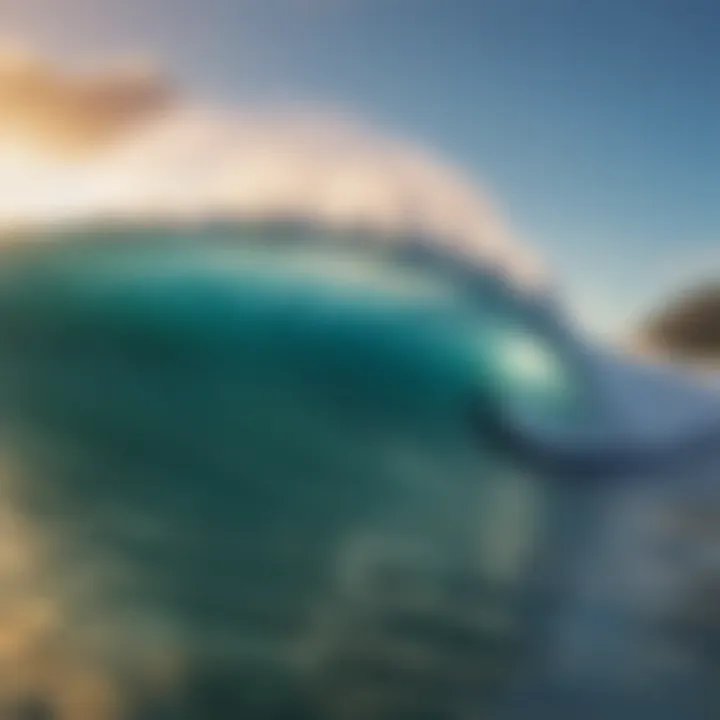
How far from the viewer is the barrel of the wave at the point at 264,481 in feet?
→ 3.59

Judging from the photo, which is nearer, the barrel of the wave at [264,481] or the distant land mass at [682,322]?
the barrel of the wave at [264,481]

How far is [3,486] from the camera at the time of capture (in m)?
1.12

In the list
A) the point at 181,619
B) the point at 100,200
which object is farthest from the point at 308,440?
the point at 100,200

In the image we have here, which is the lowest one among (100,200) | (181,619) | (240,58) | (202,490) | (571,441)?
(181,619)

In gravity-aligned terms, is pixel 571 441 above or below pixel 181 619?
above

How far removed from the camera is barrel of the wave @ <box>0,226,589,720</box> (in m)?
1.09

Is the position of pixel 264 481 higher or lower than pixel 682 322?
lower

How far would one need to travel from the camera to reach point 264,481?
3.75 ft

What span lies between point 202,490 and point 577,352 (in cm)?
45

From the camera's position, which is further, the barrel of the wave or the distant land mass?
the distant land mass

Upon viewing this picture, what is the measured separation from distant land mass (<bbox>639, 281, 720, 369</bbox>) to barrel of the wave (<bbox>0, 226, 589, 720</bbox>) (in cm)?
11

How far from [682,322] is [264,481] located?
0.51 metres

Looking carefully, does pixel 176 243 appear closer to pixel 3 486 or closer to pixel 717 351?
pixel 3 486

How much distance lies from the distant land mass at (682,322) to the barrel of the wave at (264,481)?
110 mm
